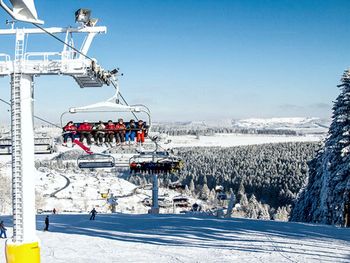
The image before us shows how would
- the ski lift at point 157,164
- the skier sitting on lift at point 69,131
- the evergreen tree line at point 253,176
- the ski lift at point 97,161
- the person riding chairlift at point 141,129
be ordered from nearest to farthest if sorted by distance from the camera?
the person riding chairlift at point 141,129, the skier sitting on lift at point 69,131, the ski lift at point 97,161, the ski lift at point 157,164, the evergreen tree line at point 253,176

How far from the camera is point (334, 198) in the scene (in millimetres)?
29281

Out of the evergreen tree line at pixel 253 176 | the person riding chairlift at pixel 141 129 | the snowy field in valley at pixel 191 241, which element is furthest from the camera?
the evergreen tree line at pixel 253 176

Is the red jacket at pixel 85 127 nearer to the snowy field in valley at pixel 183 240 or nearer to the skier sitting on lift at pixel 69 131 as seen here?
the skier sitting on lift at pixel 69 131

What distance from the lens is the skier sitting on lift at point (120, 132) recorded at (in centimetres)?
1331

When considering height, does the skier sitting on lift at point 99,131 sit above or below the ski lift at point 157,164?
above

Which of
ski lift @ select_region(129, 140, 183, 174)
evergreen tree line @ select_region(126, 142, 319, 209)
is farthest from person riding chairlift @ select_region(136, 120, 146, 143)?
evergreen tree line @ select_region(126, 142, 319, 209)

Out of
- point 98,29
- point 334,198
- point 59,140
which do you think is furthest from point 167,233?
point 98,29

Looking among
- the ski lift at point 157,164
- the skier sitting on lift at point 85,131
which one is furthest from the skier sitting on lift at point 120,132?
the ski lift at point 157,164

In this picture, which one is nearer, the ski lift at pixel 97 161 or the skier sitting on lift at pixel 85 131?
the skier sitting on lift at pixel 85 131

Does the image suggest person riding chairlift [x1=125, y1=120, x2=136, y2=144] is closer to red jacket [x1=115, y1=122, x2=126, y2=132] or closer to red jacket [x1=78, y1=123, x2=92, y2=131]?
red jacket [x1=115, y1=122, x2=126, y2=132]

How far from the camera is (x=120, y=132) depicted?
13352mm

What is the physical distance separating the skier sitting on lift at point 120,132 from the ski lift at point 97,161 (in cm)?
749

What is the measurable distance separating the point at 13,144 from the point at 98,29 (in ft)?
9.87

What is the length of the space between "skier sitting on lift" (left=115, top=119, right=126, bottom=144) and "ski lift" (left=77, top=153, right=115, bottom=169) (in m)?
7.49
